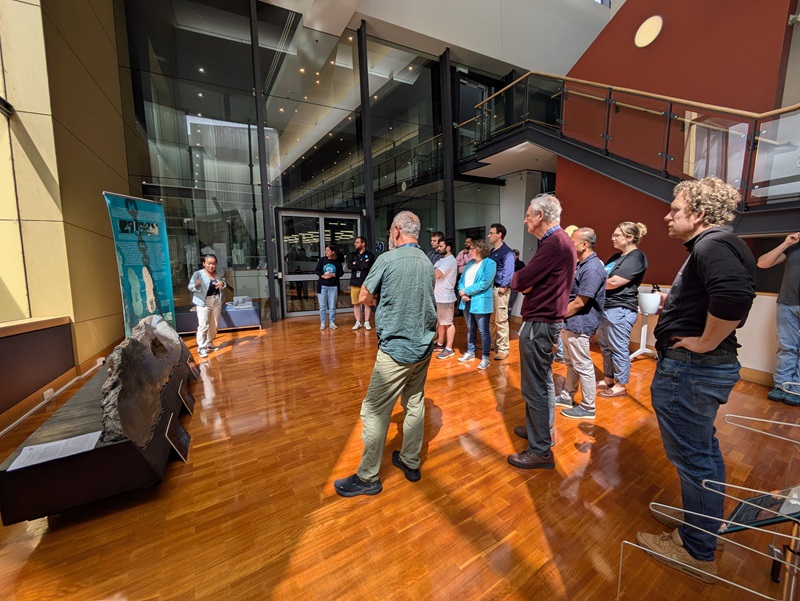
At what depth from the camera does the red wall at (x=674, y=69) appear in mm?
4641

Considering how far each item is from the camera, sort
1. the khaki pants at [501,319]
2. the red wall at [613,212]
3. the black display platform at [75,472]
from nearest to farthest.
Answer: the black display platform at [75,472]
the khaki pants at [501,319]
the red wall at [613,212]

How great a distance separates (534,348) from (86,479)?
2735 millimetres

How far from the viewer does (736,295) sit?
1313mm

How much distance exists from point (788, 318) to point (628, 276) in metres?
1.77

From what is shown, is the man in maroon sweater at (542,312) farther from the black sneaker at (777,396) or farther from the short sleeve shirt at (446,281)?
the black sneaker at (777,396)

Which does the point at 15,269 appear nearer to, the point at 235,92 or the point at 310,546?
the point at 310,546

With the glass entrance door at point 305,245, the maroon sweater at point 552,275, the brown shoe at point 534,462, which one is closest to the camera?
the maroon sweater at point 552,275

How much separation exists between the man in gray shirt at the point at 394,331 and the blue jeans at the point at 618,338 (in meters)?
2.42

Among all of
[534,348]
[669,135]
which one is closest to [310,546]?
[534,348]

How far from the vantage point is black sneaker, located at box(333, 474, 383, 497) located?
2.06 m

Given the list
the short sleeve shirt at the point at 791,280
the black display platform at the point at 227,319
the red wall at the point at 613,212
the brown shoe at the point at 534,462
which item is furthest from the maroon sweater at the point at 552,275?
the black display platform at the point at 227,319

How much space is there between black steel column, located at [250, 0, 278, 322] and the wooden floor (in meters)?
4.67

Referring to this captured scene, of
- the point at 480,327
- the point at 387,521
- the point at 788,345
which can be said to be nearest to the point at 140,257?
the point at 480,327

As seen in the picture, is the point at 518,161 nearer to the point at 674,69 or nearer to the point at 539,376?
the point at 674,69
